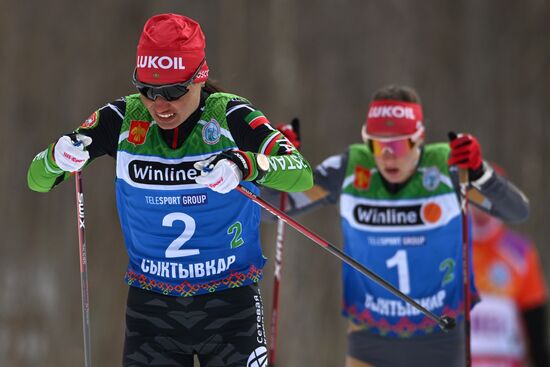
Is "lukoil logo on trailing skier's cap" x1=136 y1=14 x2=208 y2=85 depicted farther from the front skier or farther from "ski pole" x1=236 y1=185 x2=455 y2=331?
"ski pole" x1=236 y1=185 x2=455 y2=331

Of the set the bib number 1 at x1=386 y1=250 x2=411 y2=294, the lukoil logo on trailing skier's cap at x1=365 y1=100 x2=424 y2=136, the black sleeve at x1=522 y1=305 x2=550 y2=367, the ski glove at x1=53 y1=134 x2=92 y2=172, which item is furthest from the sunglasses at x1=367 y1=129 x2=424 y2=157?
the black sleeve at x1=522 y1=305 x2=550 y2=367

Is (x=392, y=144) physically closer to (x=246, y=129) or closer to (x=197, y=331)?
(x=246, y=129)

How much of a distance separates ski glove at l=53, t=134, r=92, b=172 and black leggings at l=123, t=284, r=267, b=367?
512mm

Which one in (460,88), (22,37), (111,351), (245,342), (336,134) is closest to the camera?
(245,342)

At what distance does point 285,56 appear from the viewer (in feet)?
29.1

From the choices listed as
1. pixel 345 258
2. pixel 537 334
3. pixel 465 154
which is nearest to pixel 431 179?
pixel 465 154

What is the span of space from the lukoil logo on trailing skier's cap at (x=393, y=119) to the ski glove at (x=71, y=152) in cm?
156

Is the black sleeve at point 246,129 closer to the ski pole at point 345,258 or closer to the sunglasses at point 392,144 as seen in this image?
the ski pole at point 345,258

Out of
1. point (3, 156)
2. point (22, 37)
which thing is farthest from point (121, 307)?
point (22, 37)

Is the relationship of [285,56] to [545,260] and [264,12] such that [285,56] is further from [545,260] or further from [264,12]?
[545,260]

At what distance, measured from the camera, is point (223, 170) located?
12.1 ft

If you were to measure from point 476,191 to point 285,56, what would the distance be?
12.5 feet

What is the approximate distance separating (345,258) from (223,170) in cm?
80

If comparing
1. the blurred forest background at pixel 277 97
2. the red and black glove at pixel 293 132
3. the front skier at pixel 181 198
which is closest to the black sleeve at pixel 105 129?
the front skier at pixel 181 198
